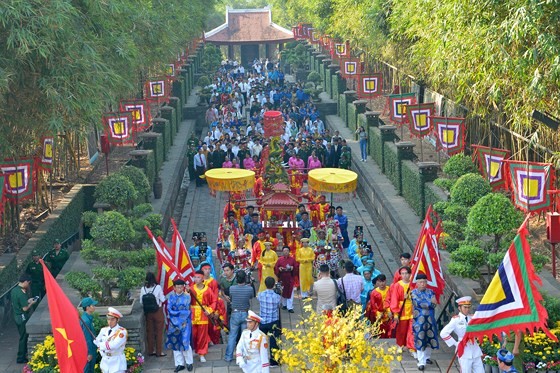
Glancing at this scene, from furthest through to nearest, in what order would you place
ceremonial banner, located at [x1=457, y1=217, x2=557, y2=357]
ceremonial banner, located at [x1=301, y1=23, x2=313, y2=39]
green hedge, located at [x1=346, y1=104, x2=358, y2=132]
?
ceremonial banner, located at [x1=301, y1=23, x2=313, y2=39]
green hedge, located at [x1=346, y1=104, x2=358, y2=132]
ceremonial banner, located at [x1=457, y1=217, x2=557, y2=357]

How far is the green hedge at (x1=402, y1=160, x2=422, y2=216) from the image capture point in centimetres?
2266

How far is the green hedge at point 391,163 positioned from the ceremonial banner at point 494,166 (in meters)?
5.28

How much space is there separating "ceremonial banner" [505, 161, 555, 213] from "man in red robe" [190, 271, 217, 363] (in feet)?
18.8

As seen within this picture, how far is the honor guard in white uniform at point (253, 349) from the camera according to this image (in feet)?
43.5

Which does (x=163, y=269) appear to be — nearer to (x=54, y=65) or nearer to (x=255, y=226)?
(x=54, y=65)

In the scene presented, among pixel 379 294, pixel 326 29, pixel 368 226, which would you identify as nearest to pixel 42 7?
pixel 379 294

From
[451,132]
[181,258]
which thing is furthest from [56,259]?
[451,132]

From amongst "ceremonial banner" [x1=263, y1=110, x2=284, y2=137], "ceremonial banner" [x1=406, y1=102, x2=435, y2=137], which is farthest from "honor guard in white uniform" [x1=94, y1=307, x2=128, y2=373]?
"ceremonial banner" [x1=406, y1=102, x2=435, y2=137]

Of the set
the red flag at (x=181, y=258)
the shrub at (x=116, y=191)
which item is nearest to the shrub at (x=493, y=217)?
the red flag at (x=181, y=258)

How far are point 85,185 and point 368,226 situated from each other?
21.5 ft

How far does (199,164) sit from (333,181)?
951 cm

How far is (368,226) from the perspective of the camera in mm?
24594

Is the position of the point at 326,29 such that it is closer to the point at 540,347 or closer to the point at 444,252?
the point at 444,252

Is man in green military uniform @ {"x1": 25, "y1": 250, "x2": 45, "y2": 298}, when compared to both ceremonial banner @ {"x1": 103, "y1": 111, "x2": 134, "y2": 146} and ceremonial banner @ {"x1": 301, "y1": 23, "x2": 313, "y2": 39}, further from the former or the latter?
ceremonial banner @ {"x1": 301, "y1": 23, "x2": 313, "y2": 39}
